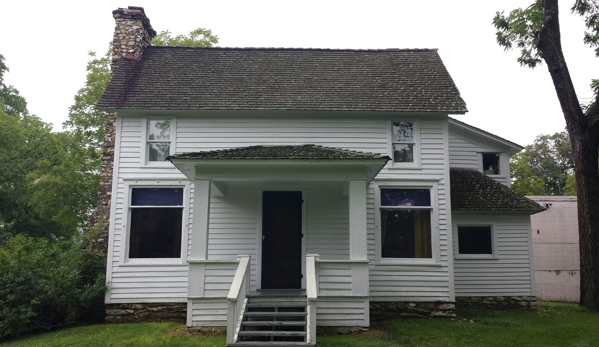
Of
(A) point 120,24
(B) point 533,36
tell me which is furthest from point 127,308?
(B) point 533,36

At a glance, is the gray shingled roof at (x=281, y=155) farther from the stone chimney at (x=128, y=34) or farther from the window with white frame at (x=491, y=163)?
the window with white frame at (x=491, y=163)

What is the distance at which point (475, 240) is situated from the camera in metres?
12.8

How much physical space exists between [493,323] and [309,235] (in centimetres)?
456

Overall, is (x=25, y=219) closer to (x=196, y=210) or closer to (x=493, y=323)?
(x=196, y=210)

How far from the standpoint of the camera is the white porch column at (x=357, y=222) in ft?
28.5

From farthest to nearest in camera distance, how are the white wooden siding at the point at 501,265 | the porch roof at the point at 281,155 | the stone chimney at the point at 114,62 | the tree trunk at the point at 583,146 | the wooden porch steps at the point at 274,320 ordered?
the white wooden siding at the point at 501,265 → the tree trunk at the point at 583,146 → the stone chimney at the point at 114,62 → the porch roof at the point at 281,155 → the wooden porch steps at the point at 274,320

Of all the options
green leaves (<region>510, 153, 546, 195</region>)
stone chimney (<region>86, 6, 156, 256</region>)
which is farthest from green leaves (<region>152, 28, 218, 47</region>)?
green leaves (<region>510, 153, 546, 195</region>)

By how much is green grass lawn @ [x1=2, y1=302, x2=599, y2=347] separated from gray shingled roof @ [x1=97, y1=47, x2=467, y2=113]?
499 centimetres

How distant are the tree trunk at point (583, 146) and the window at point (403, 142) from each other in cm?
531

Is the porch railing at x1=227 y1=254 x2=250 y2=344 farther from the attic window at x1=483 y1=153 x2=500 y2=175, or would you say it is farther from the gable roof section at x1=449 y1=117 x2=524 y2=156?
the attic window at x1=483 y1=153 x2=500 y2=175

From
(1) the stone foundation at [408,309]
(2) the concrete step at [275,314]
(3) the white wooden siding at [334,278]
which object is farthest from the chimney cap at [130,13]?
(1) the stone foundation at [408,309]

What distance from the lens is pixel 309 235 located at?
34.9 ft

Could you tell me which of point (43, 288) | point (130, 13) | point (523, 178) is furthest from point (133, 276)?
point (523, 178)

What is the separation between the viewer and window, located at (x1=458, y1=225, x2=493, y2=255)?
504 inches
